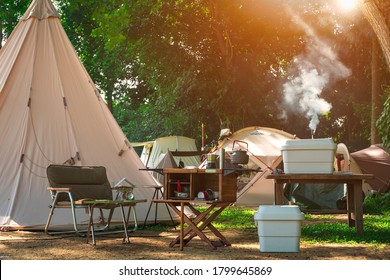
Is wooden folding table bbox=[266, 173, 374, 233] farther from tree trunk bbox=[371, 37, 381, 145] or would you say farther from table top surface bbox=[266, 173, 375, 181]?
tree trunk bbox=[371, 37, 381, 145]

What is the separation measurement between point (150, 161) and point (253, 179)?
11017mm

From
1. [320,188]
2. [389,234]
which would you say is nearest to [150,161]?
[320,188]

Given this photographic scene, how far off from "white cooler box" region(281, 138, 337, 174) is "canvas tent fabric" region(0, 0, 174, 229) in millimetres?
2603

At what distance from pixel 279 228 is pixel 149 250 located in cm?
138

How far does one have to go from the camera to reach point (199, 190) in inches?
302

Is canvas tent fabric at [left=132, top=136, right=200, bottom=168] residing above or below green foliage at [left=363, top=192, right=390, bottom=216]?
above

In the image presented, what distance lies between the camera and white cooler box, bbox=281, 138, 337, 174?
8.43m

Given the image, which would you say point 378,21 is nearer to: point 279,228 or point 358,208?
point 358,208

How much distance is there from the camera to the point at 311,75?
22641 mm

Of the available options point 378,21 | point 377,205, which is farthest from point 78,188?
point 377,205

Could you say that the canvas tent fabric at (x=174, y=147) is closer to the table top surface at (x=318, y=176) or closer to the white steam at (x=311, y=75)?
the white steam at (x=311, y=75)

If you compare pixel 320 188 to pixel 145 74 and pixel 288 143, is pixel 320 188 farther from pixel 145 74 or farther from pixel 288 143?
pixel 145 74

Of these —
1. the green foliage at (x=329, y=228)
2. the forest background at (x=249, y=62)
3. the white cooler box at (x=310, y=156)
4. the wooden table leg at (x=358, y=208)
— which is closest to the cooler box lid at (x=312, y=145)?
the white cooler box at (x=310, y=156)

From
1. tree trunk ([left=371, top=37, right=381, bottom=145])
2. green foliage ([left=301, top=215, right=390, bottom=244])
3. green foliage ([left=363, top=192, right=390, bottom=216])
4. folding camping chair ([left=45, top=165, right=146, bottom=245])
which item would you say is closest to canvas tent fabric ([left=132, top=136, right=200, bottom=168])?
tree trunk ([left=371, top=37, right=381, bottom=145])
